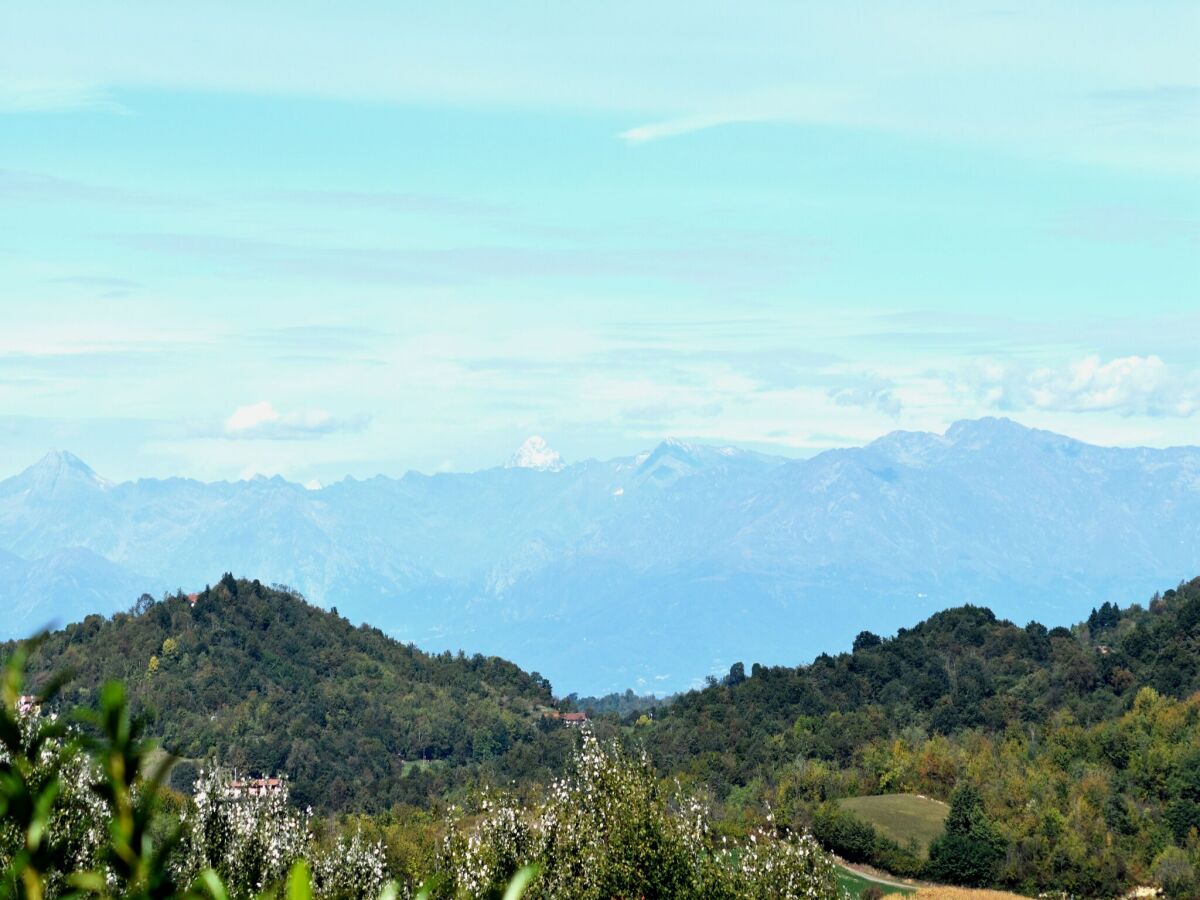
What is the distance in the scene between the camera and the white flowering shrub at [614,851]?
1950 inches

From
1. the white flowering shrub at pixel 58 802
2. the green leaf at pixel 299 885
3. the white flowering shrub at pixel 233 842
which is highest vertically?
the green leaf at pixel 299 885

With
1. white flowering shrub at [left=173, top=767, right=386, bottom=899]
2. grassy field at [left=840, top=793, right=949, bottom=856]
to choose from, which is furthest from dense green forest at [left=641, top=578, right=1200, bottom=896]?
white flowering shrub at [left=173, top=767, right=386, bottom=899]

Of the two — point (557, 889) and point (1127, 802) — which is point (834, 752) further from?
point (557, 889)

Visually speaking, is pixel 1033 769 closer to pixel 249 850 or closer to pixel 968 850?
pixel 968 850

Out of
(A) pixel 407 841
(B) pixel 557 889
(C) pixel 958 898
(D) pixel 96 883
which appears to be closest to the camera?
(D) pixel 96 883

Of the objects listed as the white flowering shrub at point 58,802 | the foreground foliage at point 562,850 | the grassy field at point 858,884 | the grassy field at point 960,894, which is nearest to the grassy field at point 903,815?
the grassy field at point 858,884

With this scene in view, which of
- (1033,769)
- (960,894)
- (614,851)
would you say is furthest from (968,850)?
(614,851)

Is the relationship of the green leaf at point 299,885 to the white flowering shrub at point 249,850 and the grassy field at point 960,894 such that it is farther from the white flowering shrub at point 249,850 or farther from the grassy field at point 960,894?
the grassy field at point 960,894

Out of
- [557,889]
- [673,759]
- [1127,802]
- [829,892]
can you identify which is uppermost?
[557,889]

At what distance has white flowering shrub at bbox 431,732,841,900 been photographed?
49.5 metres

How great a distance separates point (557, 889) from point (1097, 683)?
160m

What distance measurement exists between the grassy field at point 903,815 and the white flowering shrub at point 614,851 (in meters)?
82.1

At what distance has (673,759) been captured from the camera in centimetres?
19225

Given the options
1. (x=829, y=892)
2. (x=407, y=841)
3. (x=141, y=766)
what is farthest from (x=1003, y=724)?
(x=141, y=766)
